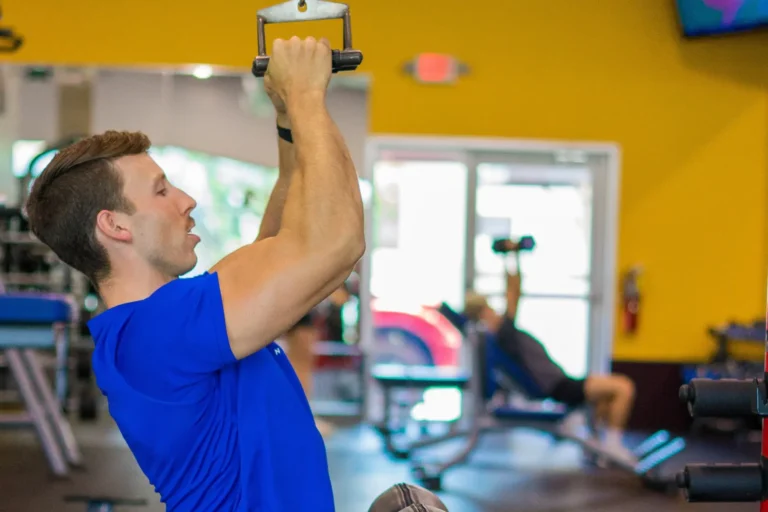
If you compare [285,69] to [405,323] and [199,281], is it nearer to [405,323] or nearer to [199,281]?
[199,281]

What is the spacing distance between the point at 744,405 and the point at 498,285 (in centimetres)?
501

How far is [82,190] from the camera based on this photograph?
46.6 inches

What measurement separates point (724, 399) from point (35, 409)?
3.44 m

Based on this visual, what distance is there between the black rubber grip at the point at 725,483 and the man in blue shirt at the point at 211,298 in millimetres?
556

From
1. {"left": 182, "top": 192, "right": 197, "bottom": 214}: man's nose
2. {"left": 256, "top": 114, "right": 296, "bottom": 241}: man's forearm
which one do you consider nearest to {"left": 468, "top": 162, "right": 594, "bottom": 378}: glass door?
{"left": 256, "top": 114, "right": 296, "bottom": 241}: man's forearm

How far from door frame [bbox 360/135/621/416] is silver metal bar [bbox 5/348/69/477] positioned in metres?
2.47

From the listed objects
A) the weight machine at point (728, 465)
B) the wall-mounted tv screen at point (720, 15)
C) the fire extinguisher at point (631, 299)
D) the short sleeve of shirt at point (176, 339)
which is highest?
the wall-mounted tv screen at point (720, 15)

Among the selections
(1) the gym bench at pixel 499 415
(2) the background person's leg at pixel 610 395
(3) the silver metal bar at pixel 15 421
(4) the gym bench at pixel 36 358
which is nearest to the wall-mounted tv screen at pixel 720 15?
(2) the background person's leg at pixel 610 395

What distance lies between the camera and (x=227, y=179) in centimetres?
601

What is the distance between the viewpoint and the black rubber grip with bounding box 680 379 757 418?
1282 millimetres

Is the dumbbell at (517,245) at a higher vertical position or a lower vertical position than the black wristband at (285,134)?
lower

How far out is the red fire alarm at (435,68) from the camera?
6.13 meters

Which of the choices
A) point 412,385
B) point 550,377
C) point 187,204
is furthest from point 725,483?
point 412,385

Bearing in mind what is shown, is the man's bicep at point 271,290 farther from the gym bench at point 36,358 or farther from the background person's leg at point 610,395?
the background person's leg at point 610,395
